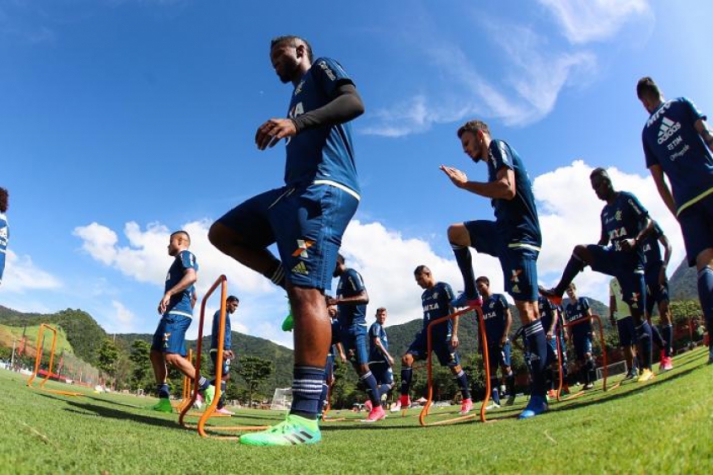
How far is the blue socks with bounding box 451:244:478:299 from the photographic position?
455 cm

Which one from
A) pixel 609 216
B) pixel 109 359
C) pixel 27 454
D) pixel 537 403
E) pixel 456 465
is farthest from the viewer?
pixel 109 359

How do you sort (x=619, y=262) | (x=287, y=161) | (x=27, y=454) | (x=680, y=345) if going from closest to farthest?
(x=27, y=454) → (x=287, y=161) → (x=619, y=262) → (x=680, y=345)

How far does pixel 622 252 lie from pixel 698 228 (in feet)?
5.25

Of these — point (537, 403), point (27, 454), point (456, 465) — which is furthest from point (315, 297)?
point (537, 403)

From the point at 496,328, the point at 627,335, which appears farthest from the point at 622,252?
the point at 627,335

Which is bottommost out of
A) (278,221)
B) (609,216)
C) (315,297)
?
(315,297)

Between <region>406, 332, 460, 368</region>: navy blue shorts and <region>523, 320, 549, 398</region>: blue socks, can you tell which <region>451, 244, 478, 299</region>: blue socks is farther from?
<region>406, 332, 460, 368</region>: navy blue shorts

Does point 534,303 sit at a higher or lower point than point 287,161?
lower

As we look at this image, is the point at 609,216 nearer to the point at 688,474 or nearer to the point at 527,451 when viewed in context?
the point at 527,451

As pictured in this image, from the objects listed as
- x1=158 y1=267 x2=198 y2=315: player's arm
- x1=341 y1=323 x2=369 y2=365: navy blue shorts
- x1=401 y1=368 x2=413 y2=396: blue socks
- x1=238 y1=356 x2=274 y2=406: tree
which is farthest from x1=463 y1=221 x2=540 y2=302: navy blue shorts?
x1=238 y1=356 x2=274 y2=406: tree

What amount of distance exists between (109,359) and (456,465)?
8719 cm

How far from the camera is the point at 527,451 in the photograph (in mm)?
1584

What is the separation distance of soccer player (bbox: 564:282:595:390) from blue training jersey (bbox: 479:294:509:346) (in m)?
1.63

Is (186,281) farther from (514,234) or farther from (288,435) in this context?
(288,435)
